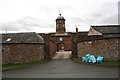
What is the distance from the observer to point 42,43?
29.9 meters

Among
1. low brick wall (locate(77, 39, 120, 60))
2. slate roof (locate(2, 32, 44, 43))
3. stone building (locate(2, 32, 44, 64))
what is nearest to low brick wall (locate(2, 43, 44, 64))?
stone building (locate(2, 32, 44, 64))

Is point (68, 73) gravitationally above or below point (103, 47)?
below

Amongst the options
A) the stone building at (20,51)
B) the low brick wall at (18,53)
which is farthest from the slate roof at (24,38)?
the low brick wall at (18,53)

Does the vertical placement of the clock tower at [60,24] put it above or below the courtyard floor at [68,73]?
above

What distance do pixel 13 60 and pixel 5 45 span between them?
2520 mm

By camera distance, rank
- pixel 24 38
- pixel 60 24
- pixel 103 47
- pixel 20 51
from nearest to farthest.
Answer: pixel 103 47 → pixel 20 51 → pixel 24 38 → pixel 60 24

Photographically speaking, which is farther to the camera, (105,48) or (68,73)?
(105,48)

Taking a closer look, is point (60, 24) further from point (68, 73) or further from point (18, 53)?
point (68, 73)

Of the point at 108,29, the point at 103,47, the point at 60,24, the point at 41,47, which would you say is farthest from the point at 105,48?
the point at 60,24

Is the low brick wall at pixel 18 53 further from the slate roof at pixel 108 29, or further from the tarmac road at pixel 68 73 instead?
the slate roof at pixel 108 29

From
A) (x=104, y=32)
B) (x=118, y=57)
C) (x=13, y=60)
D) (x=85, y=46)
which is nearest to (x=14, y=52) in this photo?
(x=13, y=60)

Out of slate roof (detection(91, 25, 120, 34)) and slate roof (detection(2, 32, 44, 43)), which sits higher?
slate roof (detection(91, 25, 120, 34))

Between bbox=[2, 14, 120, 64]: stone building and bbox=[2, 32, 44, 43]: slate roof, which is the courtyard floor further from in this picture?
bbox=[2, 32, 44, 43]: slate roof

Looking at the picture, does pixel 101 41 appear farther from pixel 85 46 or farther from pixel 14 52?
pixel 14 52
